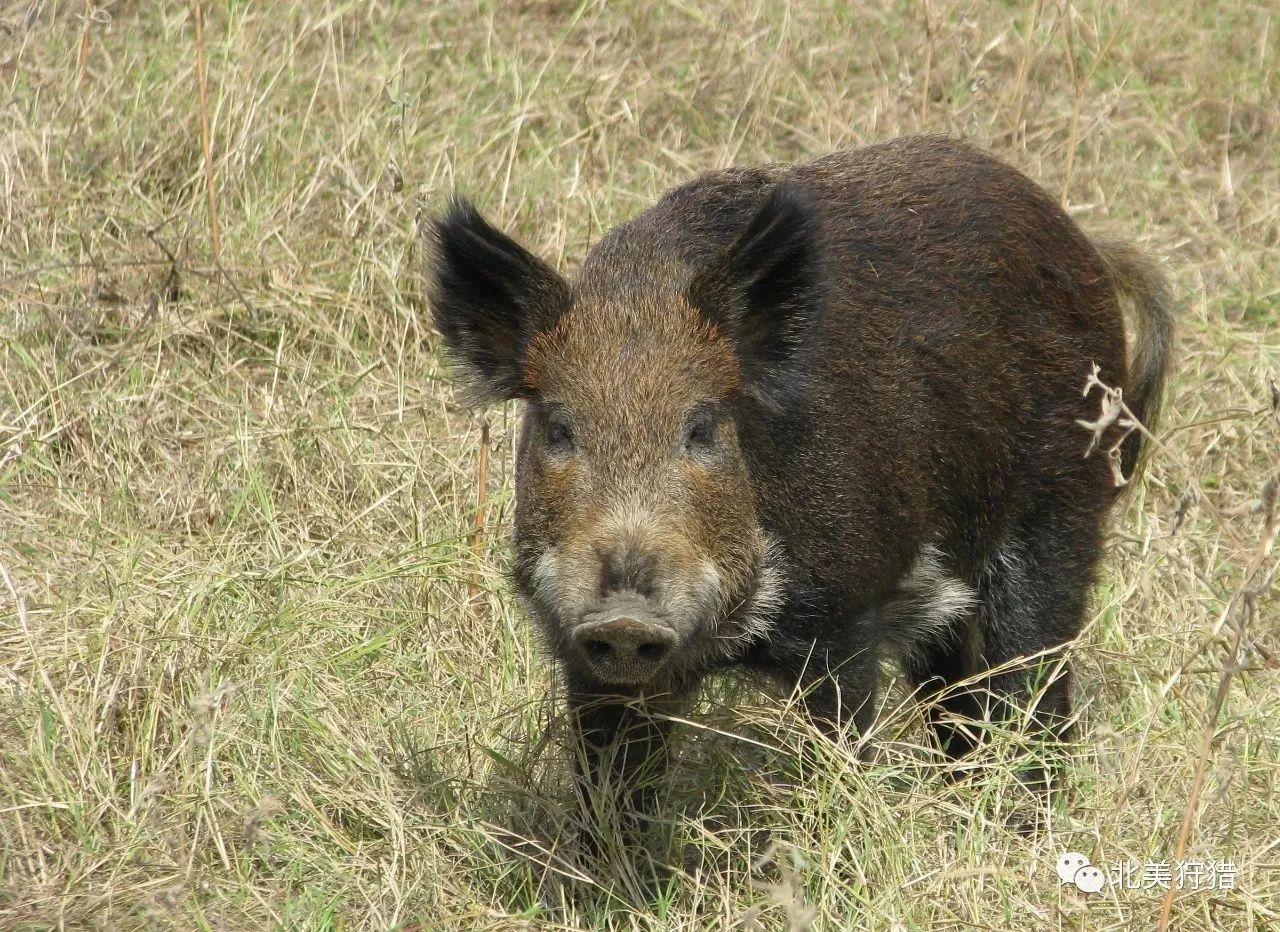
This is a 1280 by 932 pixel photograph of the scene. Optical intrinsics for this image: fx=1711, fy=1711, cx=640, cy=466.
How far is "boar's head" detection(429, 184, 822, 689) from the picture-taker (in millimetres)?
3754

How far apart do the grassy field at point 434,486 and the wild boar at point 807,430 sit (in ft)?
0.87

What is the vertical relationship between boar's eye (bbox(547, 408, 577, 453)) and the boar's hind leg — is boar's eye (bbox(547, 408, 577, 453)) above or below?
above

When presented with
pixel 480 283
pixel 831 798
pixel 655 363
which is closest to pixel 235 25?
pixel 480 283

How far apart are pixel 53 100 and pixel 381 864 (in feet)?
12.7

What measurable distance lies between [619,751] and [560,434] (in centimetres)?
89

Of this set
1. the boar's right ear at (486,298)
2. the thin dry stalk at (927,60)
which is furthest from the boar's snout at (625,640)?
the thin dry stalk at (927,60)

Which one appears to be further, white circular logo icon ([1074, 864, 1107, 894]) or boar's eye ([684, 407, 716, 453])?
boar's eye ([684, 407, 716, 453])

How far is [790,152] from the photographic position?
7.41m

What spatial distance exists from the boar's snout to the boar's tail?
2300 mm

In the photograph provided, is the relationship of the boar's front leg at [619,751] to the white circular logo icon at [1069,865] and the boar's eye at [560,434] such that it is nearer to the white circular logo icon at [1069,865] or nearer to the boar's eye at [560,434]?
the boar's eye at [560,434]

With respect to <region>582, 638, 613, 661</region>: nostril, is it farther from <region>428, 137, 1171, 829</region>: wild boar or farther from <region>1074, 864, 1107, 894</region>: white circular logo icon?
<region>1074, 864, 1107, 894</region>: white circular logo icon

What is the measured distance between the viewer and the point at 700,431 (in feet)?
13.1

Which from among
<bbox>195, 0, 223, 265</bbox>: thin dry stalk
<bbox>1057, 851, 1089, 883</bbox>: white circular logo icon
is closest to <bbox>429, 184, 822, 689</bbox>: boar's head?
<bbox>1057, 851, 1089, 883</bbox>: white circular logo icon

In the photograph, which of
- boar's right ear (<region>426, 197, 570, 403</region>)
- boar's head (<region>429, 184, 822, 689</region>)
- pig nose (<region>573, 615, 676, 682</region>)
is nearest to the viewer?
pig nose (<region>573, 615, 676, 682</region>)
